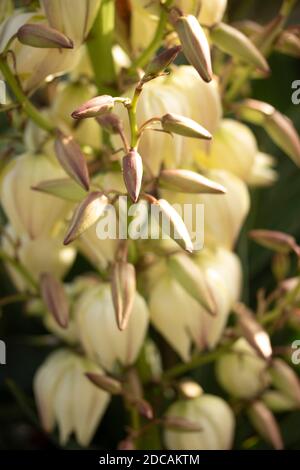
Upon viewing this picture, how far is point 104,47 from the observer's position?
2.10 feet

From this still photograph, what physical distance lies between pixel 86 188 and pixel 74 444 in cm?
33

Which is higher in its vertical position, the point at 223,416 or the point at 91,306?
the point at 91,306

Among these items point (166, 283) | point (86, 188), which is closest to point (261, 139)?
point (166, 283)

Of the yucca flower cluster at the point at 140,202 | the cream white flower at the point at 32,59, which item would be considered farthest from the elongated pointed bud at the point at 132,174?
the cream white flower at the point at 32,59

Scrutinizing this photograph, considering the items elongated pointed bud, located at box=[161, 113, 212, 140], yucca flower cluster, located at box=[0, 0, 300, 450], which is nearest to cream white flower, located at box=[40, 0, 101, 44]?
yucca flower cluster, located at box=[0, 0, 300, 450]

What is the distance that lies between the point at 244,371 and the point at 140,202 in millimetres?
233

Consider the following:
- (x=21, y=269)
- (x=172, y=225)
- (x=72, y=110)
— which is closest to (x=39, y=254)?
(x=21, y=269)

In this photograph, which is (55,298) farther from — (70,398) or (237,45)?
(237,45)

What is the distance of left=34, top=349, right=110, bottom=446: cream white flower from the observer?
2.36 ft

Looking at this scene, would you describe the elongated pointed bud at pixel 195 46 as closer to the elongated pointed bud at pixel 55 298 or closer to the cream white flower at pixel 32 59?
the cream white flower at pixel 32 59

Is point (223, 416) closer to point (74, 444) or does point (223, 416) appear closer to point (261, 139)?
point (74, 444)

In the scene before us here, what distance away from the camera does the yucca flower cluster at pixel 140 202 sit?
57cm

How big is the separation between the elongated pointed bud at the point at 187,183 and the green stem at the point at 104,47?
11 cm
